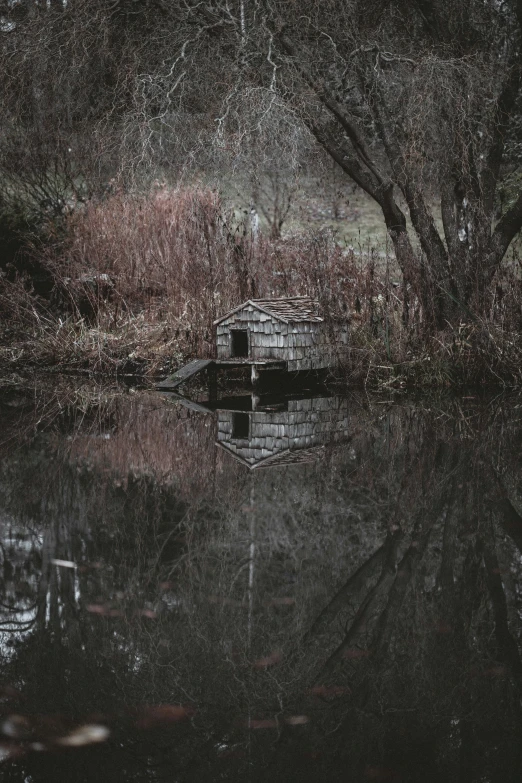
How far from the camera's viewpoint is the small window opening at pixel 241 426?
815 centimetres

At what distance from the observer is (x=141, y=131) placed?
1118 cm

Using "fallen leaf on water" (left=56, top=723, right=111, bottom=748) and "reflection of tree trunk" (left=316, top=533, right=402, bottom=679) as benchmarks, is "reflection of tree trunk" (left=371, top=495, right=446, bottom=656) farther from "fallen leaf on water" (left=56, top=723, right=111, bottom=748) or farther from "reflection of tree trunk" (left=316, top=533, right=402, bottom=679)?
"fallen leaf on water" (left=56, top=723, right=111, bottom=748)

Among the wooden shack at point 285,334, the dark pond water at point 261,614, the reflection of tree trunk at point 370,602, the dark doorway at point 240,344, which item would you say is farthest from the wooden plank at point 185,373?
the reflection of tree trunk at point 370,602

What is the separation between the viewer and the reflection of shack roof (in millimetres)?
6871

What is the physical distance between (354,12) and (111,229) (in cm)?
599

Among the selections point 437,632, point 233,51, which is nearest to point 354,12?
point 233,51

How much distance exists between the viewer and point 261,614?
379 centimetres

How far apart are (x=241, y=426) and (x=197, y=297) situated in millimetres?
4495

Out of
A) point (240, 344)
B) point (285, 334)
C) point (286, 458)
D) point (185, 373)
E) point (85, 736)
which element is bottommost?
point (85, 736)

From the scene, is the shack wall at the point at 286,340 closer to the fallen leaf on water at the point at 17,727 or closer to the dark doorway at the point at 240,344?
the dark doorway at the point at 240,344

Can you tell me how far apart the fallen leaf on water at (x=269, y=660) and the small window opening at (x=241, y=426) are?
4.63m

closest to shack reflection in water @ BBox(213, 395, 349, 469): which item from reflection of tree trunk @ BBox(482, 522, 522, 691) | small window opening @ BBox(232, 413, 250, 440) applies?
small window opening @ BBox(232, 413, 250, 440)

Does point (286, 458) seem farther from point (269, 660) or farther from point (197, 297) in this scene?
point (197, 297)

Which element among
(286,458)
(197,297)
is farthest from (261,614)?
(197,297)
